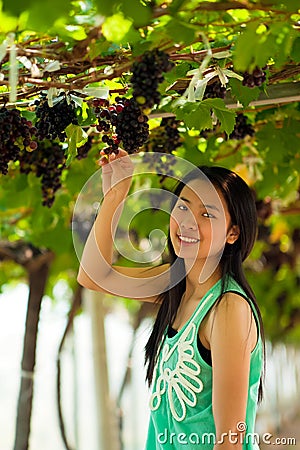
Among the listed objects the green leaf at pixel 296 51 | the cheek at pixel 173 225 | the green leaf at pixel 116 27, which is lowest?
the cheek at pixel 173 225

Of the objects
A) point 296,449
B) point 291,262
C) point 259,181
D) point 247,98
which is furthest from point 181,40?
point 296,449

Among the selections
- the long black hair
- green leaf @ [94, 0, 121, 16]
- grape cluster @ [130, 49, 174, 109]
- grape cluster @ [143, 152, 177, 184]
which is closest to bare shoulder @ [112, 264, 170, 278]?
the long black hair

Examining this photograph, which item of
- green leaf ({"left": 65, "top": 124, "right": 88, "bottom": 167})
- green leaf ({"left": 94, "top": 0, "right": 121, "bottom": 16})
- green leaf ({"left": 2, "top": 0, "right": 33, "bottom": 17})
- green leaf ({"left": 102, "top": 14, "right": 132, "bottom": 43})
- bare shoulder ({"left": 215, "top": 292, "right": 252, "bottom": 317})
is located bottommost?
bare shoulder ({"left": 215, "top": 292, "right": 252, "bottom": 317})

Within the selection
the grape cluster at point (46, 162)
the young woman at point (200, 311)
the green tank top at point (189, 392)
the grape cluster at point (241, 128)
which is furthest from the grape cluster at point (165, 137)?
the green tank top at point (189, 392)

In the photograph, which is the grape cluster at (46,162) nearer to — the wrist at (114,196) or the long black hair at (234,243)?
the wrist at (114,196)

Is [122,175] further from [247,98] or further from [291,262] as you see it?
[291,262]

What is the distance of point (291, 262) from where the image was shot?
645 cm

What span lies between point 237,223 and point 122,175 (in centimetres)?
38

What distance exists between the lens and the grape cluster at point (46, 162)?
3.06m

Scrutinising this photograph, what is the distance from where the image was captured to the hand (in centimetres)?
246

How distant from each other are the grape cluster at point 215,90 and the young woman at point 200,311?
0.71ft

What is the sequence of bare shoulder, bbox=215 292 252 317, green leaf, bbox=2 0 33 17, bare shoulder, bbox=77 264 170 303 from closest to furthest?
1. green leaf, bbox=2 0 33 17
2. bare shoulder, bbox=215 292 252 317
3. bare shoulder, bbox=77 264 170 303

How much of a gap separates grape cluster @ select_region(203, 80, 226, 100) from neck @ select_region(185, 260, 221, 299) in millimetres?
480

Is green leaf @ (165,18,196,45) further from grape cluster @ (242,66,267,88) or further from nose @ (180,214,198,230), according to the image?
nose @ (180,214,198,230)
